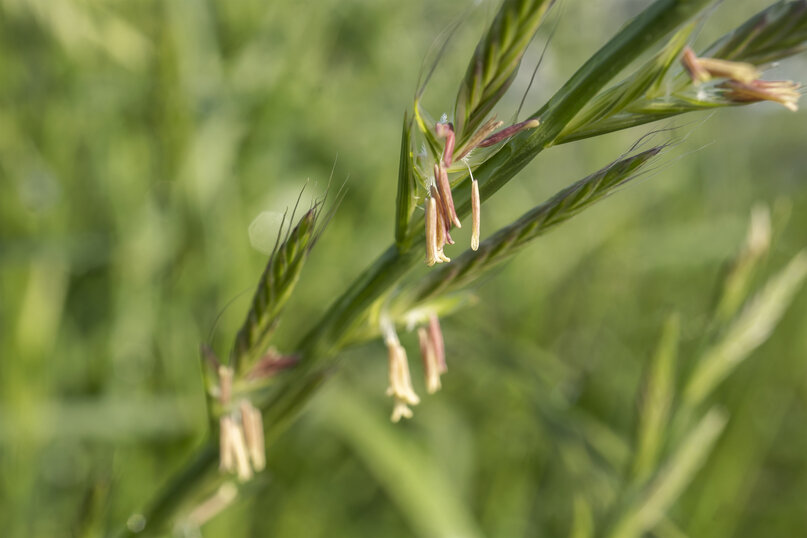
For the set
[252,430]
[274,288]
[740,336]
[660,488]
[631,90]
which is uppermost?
[631,90]

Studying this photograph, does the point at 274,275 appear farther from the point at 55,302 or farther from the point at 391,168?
the point at 391,168

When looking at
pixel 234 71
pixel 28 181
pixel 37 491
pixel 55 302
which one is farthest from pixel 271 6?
pixel 37 491

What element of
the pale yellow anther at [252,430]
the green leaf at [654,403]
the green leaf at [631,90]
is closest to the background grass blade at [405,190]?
the green leaf at [631,90]

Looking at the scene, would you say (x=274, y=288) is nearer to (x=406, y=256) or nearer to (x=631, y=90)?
(x=406, y=256)

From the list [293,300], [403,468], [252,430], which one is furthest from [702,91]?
[293,300]

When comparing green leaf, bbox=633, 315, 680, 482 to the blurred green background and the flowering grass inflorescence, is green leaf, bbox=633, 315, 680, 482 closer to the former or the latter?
the blurred green background

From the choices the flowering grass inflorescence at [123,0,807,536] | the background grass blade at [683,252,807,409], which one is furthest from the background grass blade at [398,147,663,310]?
the background grass blade at [683,252,807,409]

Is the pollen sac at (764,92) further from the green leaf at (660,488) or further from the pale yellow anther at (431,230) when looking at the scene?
the green leaf at (660,488)
